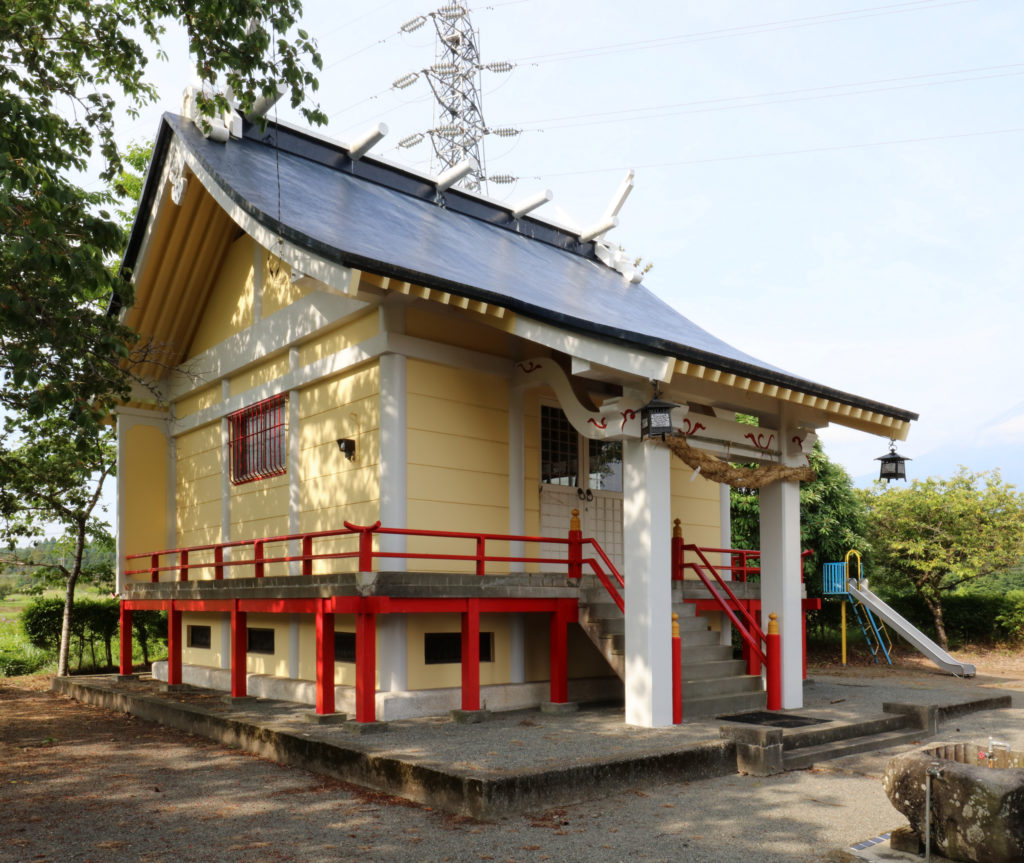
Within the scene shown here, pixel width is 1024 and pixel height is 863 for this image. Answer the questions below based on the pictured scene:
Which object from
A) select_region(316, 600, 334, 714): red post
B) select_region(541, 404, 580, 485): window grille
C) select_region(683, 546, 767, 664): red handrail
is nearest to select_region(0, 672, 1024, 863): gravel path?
select_region(316, 600, 334, 714): red post

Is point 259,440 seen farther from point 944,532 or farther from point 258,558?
point 944,532

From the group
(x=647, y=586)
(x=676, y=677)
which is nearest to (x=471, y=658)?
(x=647, y=586)

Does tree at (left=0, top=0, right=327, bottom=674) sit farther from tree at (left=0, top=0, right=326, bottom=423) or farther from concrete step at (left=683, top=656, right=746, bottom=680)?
concrete step at (left=683, top=656, right=746, bottom=680)

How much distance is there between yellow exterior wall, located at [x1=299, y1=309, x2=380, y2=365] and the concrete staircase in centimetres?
383

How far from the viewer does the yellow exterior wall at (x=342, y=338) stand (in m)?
10.6

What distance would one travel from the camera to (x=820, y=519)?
63.2 ft

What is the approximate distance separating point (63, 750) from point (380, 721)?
330 cm

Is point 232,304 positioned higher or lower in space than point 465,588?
higher

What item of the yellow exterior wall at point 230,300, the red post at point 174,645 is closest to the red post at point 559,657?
the red post at point 174,645

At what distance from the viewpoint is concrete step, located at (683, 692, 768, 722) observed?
970cm

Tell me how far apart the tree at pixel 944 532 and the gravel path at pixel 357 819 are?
1412cm

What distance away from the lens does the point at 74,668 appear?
17672mm

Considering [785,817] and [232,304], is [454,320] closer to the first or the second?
[232,304]

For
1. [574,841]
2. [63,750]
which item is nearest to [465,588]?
[574,841]
